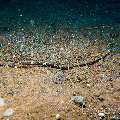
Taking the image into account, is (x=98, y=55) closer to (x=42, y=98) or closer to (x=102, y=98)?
(x=102, y=98)

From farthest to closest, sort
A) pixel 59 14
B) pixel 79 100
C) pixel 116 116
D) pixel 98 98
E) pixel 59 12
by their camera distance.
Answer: pixel 59 12 → pixel 59 14 → pixel 98 98 → pixel 79 100 → pixel 116 116

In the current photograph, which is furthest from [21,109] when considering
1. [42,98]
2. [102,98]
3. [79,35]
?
[79,35]

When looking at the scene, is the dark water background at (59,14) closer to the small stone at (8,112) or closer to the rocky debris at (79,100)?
the rocky debris at (79,100)

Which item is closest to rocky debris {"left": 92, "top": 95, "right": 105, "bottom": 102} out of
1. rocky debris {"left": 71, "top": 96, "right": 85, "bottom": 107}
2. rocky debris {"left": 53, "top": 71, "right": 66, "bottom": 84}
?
rocky debris {"left": 71, "top": 96, "right": 85, "bottom": 107}

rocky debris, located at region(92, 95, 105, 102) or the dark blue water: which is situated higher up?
the dark blue water

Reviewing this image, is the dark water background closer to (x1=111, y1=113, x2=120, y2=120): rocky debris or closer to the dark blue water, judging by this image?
the dark blue water

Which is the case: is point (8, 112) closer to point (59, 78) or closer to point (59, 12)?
point (59, 78)

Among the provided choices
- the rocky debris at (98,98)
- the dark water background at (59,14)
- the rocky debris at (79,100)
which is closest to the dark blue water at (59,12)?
the dark water background at (59,14)

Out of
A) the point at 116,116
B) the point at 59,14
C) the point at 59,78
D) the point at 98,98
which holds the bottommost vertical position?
the point at 116,116

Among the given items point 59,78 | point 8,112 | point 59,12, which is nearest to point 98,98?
point 59,78

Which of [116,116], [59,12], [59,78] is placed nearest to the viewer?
[116,116]
